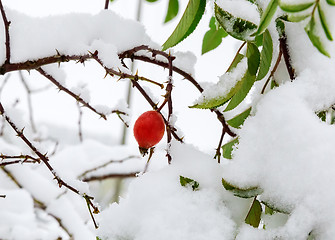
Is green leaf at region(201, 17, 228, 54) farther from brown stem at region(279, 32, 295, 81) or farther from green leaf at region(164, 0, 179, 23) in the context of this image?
brown stem at region(279, 32, 295, 81)

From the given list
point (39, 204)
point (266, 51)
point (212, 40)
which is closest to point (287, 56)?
point (266, 51)

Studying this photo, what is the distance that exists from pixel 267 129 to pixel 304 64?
10 centimetres

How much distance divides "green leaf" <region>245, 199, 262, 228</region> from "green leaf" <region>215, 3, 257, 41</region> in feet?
0.60

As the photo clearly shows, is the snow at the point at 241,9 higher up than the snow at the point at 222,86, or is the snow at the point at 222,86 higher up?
the snow at the point at 241,9

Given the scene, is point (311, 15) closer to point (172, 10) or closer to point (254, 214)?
point (254, 214)

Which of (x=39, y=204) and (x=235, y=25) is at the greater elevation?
(x=235, y=25)

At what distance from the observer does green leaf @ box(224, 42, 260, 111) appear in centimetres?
43

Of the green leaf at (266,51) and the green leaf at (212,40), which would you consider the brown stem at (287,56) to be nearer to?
the green leaf at (266,51)

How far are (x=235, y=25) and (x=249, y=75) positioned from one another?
63 mm

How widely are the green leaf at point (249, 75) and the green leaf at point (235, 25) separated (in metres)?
0.02

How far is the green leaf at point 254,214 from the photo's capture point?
0.43m

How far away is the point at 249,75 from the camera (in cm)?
44

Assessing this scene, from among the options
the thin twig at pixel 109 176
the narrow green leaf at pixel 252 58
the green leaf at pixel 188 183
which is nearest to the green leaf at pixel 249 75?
the narrow green leaf at pixel 252 58

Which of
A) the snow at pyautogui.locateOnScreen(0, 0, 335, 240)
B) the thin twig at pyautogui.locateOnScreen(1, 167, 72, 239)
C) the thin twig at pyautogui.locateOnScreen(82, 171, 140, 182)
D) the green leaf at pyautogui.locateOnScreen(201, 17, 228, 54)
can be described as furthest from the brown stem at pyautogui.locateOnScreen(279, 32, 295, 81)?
the thin twig at pyautogui.locateOnScreen(82, 171, 140, 182)
